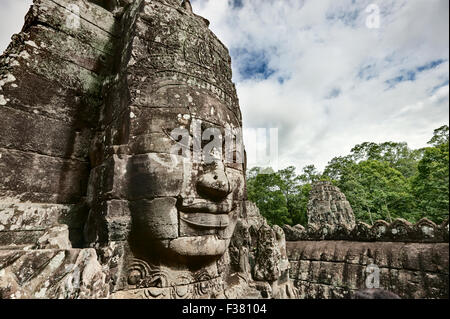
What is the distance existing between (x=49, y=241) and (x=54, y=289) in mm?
494

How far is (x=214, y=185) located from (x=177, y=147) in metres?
0.53

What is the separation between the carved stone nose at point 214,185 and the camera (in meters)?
2.14

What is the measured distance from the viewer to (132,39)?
8.29 ft

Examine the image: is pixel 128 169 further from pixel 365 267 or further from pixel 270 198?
pixel 270 198

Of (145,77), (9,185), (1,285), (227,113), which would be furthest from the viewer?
(227,113)

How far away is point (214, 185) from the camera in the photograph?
7.00ft

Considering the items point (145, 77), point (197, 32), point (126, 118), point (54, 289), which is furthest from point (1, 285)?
point (197, 32)

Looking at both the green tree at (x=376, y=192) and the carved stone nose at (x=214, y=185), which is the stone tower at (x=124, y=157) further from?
the green tree at (x=376, y=192)

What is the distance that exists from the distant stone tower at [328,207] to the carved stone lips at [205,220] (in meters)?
8.50

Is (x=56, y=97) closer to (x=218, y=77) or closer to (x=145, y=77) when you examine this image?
(x=145, y=77)

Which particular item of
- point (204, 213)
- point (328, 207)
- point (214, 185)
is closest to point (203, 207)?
point (204, 213)


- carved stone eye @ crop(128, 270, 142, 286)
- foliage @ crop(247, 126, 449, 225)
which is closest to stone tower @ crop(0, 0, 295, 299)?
carved stone eye @ crop(128, 270, 142, 286)

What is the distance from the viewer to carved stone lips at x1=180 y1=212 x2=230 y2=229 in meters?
2.08
